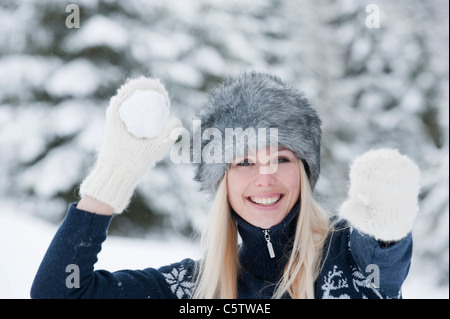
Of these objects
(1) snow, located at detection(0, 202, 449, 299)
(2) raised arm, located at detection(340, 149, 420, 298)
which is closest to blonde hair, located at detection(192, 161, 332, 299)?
(2) raised arm, located at detection(340, 149, 420, 298)

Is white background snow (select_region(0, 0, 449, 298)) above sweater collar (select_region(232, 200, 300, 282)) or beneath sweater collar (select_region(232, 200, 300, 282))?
above

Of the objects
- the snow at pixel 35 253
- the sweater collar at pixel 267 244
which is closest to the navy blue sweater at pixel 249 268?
the sweater collar at pixel 267 244

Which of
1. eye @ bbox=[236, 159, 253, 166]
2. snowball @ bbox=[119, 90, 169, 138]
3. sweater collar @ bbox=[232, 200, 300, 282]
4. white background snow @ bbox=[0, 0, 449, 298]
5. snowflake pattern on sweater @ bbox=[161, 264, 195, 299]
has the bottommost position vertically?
snowflake pattern on sweater @ bbox=[161, 264, 195, 299]

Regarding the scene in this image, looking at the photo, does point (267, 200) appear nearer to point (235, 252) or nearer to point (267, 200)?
point (267, 200)

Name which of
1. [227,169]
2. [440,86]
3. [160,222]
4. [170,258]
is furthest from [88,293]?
[440,86]

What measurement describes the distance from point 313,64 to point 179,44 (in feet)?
10.5

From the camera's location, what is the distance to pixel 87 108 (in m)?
6.77

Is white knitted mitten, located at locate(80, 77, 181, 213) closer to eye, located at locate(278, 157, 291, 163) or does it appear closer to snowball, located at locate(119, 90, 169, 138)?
snowball, located at locate(119, 90, 169, 138)

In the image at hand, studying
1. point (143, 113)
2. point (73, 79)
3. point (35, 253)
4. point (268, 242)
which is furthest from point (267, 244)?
point (73, 79)

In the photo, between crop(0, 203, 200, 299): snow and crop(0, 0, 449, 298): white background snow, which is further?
crop(0, 0, 449, 298): white background snow

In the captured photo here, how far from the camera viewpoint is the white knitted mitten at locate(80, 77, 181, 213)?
2.10m

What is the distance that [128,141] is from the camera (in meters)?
2.13

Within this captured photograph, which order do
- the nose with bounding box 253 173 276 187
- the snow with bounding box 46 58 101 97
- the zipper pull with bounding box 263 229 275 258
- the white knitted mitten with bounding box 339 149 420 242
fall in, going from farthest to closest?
the snow with bounding box 46 58 101 97 < the zipper pull with bounding box 263 229 275 258 < the nose with bounding box 253 173 276 187 < the white knitted mitten with bounding box 339 149 420 242

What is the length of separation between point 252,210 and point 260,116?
44cm
